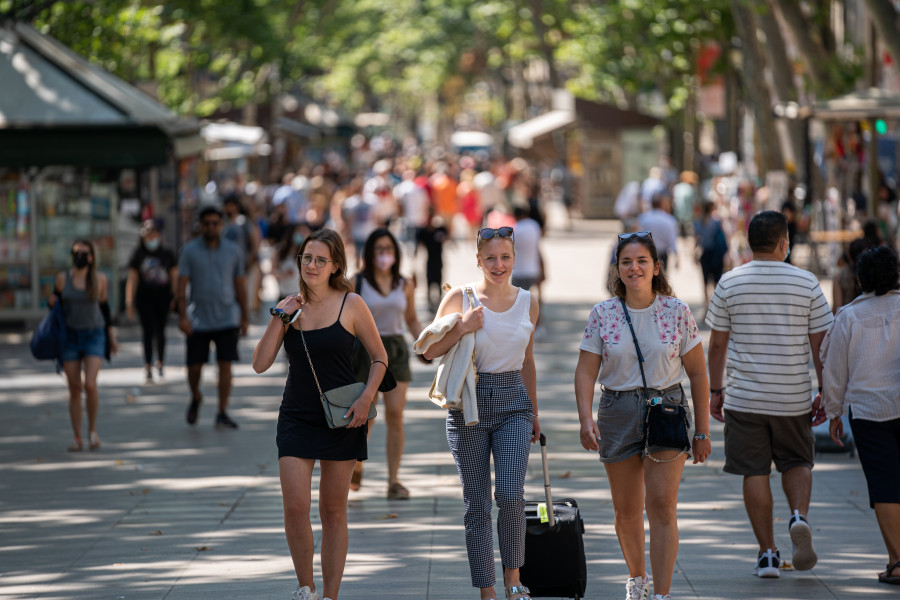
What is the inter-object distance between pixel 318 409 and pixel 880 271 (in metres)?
2.75

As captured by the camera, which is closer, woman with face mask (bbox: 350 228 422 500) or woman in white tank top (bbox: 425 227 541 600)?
woman in white tank top (bbox: 425 227 541 600)

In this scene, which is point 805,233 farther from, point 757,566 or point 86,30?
point 757,566

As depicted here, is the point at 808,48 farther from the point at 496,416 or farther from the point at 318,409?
the point at 318,409

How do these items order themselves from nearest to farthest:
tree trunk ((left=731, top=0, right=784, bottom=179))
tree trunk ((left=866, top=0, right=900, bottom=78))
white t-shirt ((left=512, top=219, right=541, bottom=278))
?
tree trunk ((left=866, top=0, right=900, bottom=78)), white t-shirt ((left=512, top=219, right=541, bottom=278)), tree trunk ((left=731, top=0, right=784, bottom=179))

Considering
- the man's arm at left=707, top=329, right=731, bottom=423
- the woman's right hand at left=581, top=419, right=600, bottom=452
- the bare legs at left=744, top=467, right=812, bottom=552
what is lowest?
the bare legs at left=744, top=467, right=812, bottom=552

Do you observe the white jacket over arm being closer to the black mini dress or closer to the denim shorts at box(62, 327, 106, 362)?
the black mini dress

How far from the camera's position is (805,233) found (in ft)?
78.1

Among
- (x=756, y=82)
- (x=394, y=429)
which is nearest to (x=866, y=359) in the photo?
(x=394, y=429)

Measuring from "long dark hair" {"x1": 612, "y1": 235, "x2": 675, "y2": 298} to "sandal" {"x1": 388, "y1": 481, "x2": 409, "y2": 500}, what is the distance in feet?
10.1

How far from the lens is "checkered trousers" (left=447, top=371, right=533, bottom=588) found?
589 cm

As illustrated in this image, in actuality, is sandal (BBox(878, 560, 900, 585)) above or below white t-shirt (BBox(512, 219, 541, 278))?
below

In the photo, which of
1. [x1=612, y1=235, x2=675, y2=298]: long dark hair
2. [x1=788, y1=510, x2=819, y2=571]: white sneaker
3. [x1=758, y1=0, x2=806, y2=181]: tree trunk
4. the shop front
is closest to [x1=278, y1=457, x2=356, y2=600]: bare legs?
[x1=612, y1=235, x2=675, y2=298]: long dark hair

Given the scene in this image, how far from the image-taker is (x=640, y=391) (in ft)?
19.3

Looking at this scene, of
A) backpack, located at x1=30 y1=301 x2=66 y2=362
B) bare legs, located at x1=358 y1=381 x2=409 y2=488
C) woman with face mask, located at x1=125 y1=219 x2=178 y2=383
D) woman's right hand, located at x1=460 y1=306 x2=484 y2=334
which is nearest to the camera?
woman's right hand, located at x1=460 y1=306 x2=484 y2=334
